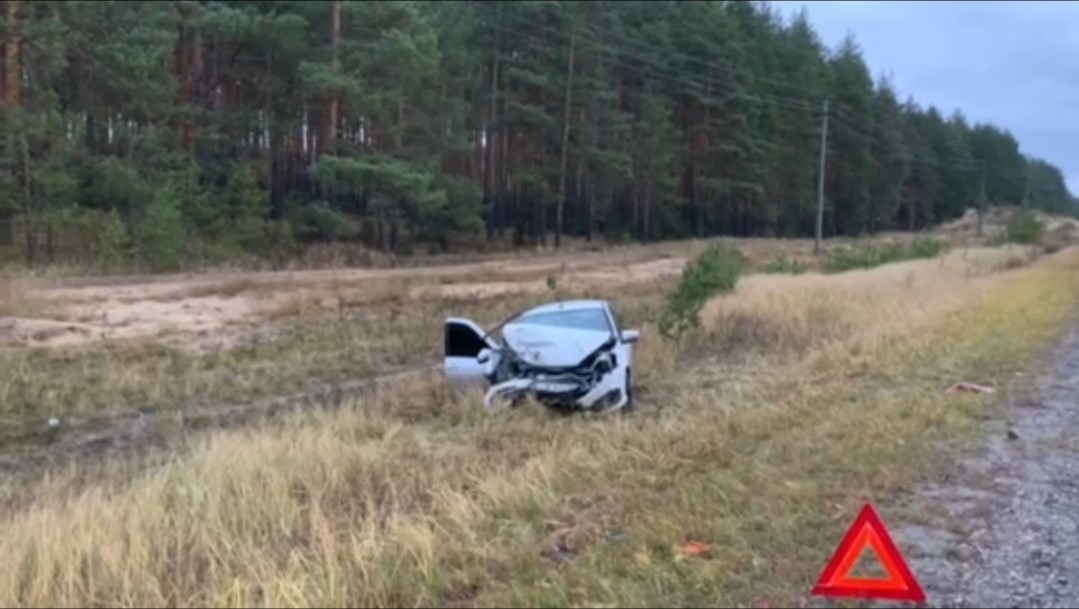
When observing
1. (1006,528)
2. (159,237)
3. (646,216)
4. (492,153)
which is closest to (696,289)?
(1006,528)

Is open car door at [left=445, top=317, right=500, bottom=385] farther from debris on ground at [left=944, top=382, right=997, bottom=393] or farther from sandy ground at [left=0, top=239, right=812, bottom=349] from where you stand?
sandy ground at [left=0, top=239, right=812, bottom=349]

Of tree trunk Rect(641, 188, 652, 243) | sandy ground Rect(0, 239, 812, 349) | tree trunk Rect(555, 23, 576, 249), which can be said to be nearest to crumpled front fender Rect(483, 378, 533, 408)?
sandy ground Rect(0, 239, 812, 349)

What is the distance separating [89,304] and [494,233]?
32650 millimetres

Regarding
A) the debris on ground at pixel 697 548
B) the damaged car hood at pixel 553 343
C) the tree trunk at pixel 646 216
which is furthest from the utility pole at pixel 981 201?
the debris on ground at pixel 697 548

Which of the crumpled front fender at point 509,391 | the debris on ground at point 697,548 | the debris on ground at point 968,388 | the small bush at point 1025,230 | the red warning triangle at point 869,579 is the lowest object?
the crumpled front fender at point 509,391

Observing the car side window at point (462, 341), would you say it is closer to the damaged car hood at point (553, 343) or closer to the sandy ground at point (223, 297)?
the damaged car hood at point (553, 343)

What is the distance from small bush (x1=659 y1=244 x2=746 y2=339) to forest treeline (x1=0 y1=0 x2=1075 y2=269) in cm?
1806

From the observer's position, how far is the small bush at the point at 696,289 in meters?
19.0

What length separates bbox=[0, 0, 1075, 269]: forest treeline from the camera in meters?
31.6

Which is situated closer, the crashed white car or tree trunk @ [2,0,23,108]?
the crashed white car

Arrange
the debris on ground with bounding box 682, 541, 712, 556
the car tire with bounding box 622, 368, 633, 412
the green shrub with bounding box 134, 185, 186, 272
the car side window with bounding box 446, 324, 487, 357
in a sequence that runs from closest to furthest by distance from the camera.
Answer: the debris on ground with bounding box 682, 541, 712, 556
the car tire with bounding box 622, 368, 633, 412
the car side window with bounding box 446, 324, 487, 357
the green shrub with bounding box 134, 185, 186, 272

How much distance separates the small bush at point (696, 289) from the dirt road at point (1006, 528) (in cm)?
946

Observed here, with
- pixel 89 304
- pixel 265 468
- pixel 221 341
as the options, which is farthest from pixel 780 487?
pixel 89 304

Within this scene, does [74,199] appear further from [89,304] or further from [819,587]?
[819,587]
